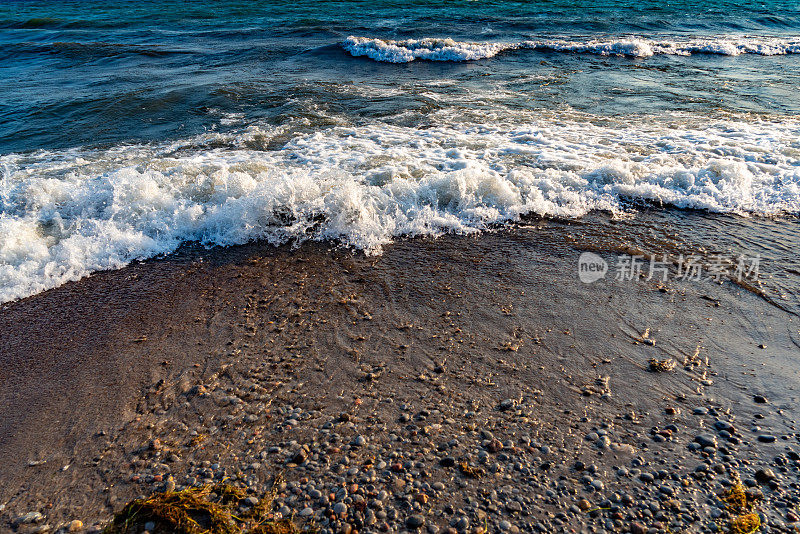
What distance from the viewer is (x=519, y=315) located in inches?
158

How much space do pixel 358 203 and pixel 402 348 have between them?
239 centimetres

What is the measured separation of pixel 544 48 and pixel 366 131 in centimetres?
994

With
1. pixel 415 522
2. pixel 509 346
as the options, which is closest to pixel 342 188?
pixel 509 346

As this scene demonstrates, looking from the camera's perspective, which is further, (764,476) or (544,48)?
(544,48)

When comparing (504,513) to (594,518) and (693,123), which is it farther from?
(693,123)

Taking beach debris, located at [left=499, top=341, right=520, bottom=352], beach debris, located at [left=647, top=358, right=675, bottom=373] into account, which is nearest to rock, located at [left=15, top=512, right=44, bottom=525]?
beach debris, located at [left=499, top=341, right=520, bottom=352]

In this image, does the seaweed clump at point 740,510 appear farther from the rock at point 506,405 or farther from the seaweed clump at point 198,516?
the seaweed clump at point 198,516

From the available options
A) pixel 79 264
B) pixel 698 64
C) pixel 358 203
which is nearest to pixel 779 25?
pixel 698 64

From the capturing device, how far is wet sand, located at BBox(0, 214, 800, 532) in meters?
2.61

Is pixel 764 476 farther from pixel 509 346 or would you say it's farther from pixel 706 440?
pixel 509 346

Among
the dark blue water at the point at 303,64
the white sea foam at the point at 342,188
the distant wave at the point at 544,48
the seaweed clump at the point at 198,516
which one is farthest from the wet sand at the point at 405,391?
the distant wave at the point at 544,48

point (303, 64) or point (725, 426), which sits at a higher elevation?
point (303, 64)

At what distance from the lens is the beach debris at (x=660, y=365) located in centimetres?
342

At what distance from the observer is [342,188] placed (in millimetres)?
5594
